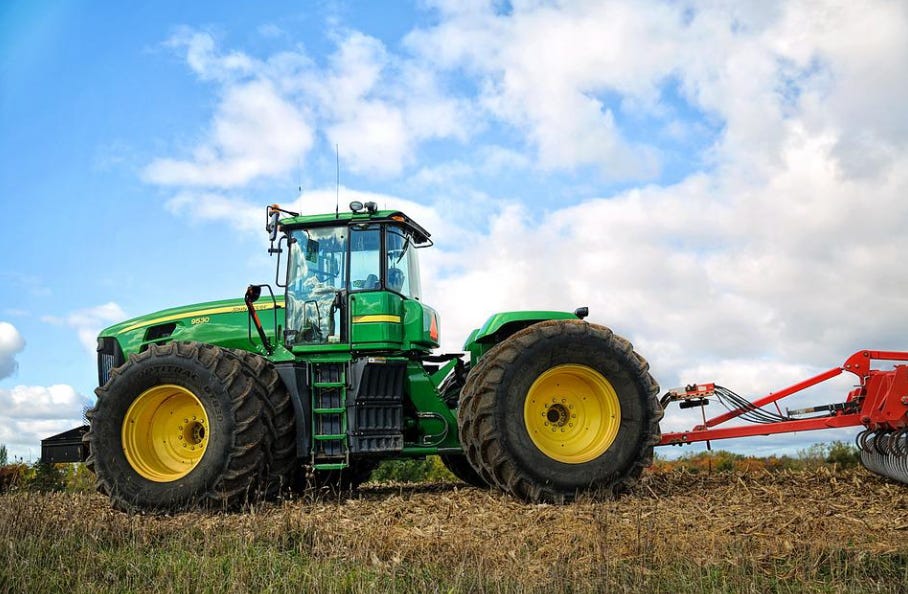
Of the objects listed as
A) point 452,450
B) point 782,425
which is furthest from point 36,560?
point 782,425

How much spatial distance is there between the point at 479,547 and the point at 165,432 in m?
4.68

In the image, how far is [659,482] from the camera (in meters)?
10.2

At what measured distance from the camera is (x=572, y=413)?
9250 mm

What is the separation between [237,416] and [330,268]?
205cm

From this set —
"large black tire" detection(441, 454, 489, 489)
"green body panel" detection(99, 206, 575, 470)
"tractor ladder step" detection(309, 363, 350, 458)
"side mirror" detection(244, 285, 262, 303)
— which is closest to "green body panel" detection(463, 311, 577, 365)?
"green body panel" detection(99, 206, 575, 470)

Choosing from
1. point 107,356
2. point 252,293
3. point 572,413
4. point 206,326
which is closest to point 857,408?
point 572,413

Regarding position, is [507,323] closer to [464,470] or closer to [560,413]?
[560,413]

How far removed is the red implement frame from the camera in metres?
9.30

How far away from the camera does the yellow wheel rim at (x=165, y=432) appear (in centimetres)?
928

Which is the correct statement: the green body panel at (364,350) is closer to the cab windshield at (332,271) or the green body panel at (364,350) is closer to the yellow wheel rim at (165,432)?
the cab windshield at (332,271)

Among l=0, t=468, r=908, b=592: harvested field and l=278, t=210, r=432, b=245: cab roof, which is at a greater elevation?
l=278, t=210, r=432, b=245: cab roof

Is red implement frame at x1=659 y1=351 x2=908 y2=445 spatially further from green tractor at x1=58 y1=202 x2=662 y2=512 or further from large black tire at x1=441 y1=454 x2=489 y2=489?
large black tire at x1=441 y1=454 x2=489 y2=489

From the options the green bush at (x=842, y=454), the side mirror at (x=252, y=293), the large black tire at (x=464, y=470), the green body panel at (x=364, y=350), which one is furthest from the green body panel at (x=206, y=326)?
the green bush at (x=842, y=454)

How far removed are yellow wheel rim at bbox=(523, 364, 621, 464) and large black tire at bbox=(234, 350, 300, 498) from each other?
2.62 metres
